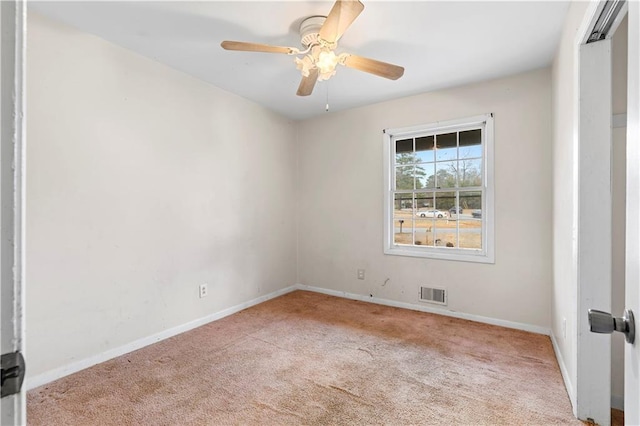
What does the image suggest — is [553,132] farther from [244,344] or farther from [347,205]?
[244,344]

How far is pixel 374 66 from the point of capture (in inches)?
87.3

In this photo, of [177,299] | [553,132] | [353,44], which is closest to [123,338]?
[177,299]

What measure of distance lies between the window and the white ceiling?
59cm

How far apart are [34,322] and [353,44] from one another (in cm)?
297

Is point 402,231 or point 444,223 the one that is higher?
point 444,223

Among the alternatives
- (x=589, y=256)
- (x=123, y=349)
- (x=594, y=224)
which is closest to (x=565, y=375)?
(x=589, y=256)

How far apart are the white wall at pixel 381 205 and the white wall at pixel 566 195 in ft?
0.80

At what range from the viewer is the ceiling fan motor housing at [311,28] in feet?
6.82

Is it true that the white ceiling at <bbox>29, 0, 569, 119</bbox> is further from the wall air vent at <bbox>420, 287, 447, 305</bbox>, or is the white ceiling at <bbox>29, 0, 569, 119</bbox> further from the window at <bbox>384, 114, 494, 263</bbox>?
the wall air vent at <bbox>420, 287, 447, 305</bbox>

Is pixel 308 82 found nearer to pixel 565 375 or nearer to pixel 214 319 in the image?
pixel 214 319

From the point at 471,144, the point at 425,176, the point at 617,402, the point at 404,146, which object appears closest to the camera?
the point at 617,402

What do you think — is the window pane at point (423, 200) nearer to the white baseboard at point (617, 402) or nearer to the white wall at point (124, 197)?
the white wall at point (124, 197)

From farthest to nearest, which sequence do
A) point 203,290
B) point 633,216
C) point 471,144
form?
1. point 471,144
2. point 203,290
3. point 633,216

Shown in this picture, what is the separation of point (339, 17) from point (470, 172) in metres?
2.29
